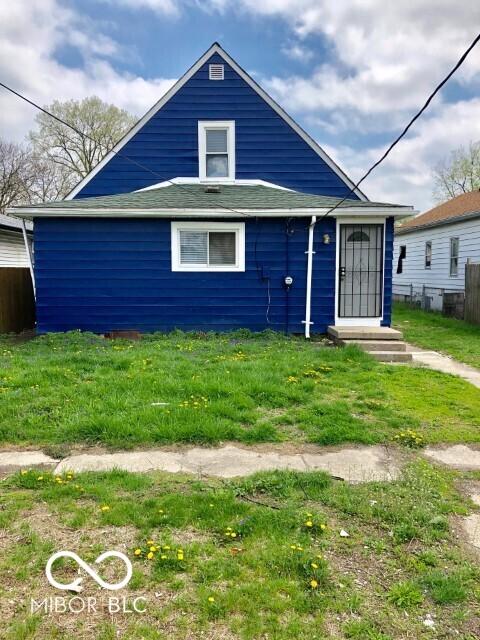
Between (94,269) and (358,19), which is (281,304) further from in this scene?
(358,19)

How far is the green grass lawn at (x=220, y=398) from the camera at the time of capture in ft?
13.4

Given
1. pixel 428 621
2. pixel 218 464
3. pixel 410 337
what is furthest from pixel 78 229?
pixel 428 621

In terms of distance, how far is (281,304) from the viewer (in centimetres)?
930

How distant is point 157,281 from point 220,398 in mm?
4818

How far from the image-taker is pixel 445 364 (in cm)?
734

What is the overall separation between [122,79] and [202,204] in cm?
737

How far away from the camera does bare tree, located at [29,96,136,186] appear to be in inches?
1051

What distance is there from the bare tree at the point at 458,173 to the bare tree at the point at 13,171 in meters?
28.0

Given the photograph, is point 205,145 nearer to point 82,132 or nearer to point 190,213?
point 190,213

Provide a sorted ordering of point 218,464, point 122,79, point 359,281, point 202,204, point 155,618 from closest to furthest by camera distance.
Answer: point 155,618 → point 218,464 → point 202,204 → point 359,281 → point 122,79

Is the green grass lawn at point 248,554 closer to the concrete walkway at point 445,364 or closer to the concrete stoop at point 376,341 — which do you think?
the concrete walkway at point 445,364

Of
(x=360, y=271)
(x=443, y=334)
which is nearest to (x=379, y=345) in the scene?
(x=360, y=271)

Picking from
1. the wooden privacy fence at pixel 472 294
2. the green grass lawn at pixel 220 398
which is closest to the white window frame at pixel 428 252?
the wooden privacy fence at pixel 472 294

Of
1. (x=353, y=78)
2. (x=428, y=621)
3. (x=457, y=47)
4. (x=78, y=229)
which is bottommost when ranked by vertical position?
(x=428, y=621)
